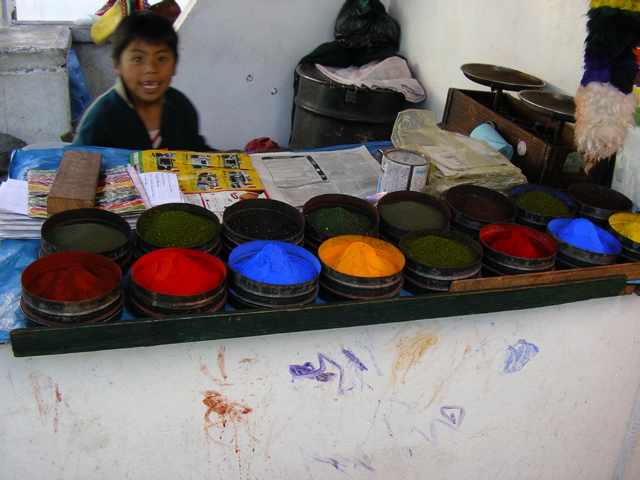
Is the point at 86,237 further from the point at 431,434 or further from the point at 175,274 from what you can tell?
the point at 431,434

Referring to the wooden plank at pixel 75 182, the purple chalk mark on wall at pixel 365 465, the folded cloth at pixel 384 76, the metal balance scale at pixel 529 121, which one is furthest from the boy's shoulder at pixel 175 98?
the purple chalk mark on wall at pixel 365 465

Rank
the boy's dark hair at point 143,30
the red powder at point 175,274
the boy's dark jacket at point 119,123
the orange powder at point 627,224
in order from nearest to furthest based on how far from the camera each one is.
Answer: the red powder at point 175,274 → the orange powder at point 627,224 → the boy's dark hair at point 143,30 → the boy's dark jacket at point 119,123

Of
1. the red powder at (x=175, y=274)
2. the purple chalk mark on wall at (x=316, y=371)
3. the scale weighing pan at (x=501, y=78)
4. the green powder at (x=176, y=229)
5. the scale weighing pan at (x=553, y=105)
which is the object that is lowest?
the purple chalk mark on wall at (x=316, y=371)

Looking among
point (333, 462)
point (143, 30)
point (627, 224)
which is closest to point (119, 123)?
point (143, 30)

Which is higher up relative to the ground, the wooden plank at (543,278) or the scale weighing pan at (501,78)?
the scale weighing pan at (501,78)

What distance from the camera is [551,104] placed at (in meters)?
1.67

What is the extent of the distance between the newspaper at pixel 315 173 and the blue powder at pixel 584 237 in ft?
2.03

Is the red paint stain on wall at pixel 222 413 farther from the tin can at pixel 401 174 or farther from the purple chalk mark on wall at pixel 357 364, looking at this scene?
the tin can at pixel 401 174

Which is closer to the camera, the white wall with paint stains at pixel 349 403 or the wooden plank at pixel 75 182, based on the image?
the white wall with paint stains at pixel 349 403

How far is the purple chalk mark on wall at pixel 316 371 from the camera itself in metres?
1.29

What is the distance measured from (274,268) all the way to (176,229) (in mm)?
299

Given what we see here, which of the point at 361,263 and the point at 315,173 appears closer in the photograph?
the point at 361,263

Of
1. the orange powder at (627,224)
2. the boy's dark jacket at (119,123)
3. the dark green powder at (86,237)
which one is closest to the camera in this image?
the dark green powder at (86,237)

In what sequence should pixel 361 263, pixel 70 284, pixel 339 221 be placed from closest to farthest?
pixel 70 284, pixel 361 263, pixel 339 221
